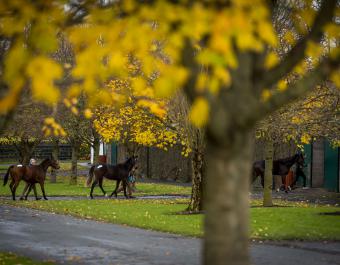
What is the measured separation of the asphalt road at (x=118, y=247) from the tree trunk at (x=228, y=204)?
7182mm

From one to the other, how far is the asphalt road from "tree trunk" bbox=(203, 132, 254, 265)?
23.6 feet

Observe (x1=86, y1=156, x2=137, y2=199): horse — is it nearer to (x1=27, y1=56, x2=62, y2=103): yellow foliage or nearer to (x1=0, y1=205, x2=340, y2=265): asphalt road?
(x1=0, y1=205, x2=340, y2=265): asphalt road

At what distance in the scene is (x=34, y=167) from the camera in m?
27.0

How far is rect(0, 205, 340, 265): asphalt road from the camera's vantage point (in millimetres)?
12445

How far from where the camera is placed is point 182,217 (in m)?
20.1

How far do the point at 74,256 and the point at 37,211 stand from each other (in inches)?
386

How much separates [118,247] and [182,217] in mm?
6294

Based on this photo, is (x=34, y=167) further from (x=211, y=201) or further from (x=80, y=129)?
(x=211, y=201)

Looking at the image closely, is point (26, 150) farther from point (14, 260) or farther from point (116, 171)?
point (14, 260)

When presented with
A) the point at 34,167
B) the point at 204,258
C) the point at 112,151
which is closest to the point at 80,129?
the point at 34,167

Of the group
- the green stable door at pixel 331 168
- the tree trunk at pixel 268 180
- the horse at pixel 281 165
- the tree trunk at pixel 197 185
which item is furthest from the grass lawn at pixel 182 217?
the green stable door at pixel 331 168

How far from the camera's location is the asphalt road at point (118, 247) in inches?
490

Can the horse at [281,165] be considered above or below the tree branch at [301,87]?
below

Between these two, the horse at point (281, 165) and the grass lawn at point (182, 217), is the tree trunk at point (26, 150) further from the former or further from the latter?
the horse at point (281, 165)
